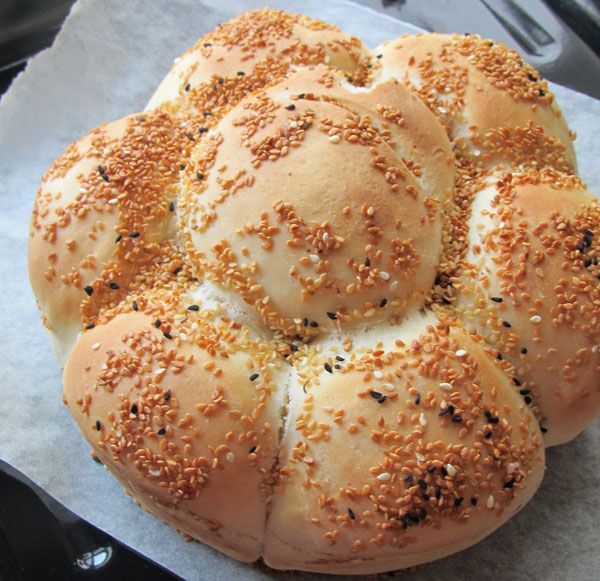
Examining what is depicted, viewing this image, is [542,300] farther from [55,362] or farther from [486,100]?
[55,362]

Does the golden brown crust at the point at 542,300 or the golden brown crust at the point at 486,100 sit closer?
the golden brown crust at the point at 542,300

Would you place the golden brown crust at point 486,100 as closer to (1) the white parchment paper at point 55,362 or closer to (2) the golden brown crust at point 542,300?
(2) the golden brown crust at point 542,300

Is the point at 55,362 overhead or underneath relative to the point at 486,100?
underneath

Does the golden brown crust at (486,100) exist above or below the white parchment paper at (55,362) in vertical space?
above

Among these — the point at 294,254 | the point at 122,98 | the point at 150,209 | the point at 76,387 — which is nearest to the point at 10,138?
the point at 122,98

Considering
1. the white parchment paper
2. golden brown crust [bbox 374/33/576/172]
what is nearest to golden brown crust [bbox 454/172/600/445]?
golden brown crust [bbox 374/33/576/172]

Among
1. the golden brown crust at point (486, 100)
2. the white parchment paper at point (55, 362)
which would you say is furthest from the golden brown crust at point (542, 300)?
the white parchment paper at point (55, 362)

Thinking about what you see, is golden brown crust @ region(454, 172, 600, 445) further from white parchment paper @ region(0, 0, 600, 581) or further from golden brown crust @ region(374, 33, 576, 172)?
white parchment paper @ region(0, 0, 600, 581)

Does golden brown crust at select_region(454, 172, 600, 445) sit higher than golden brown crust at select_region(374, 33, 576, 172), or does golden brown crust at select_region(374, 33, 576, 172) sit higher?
golden brown crust at select_region(374, 33, 576, 172)

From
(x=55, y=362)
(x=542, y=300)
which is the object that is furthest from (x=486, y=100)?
(x=55, y=362)
